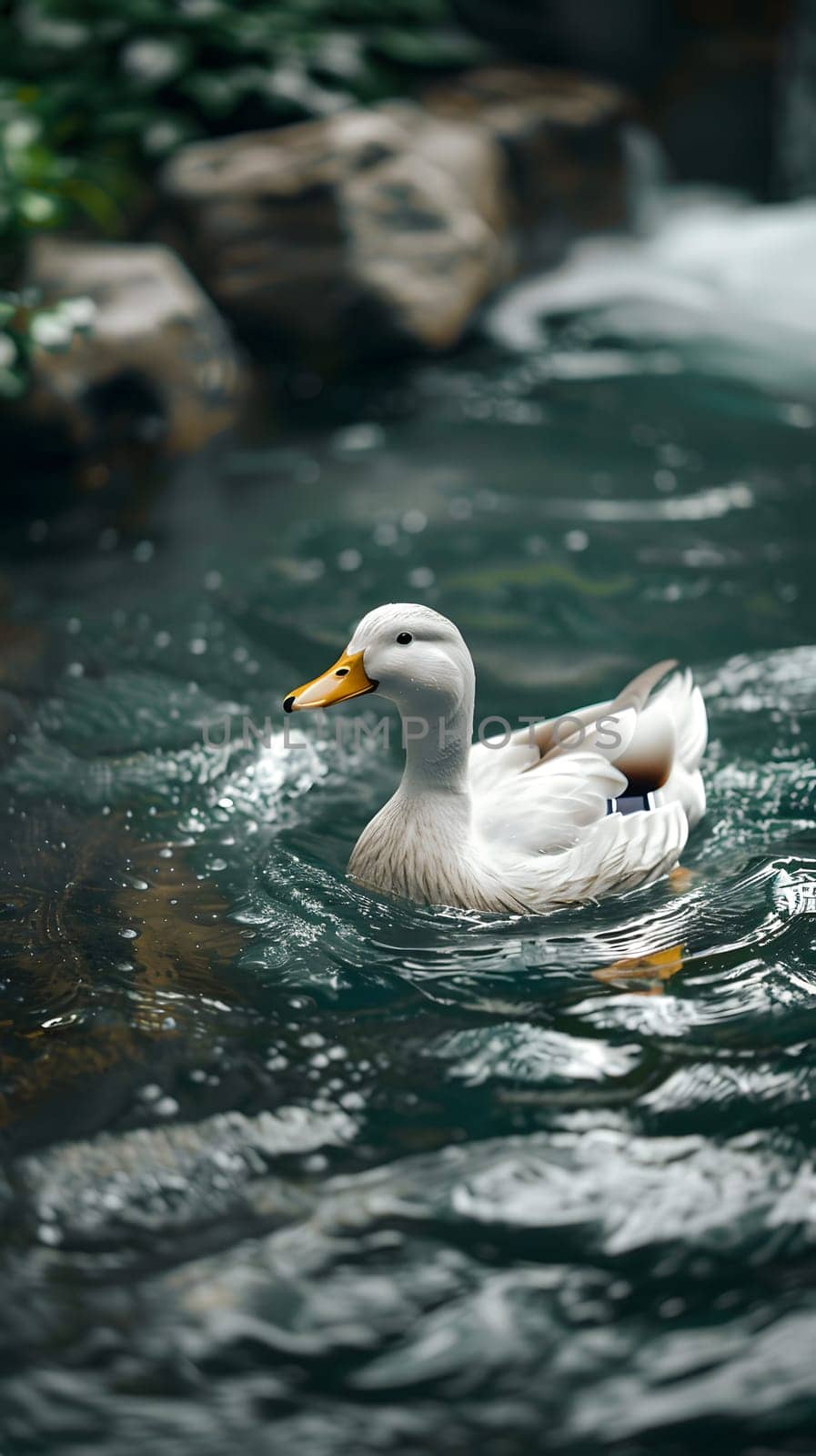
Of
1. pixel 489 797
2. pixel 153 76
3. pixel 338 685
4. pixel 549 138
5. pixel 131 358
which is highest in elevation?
pixel 549 138

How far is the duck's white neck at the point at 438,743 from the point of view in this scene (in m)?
3.05

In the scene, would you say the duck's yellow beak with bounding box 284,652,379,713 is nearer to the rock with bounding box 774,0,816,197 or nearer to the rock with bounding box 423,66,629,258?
the rock with bounding box 423,66,629,258

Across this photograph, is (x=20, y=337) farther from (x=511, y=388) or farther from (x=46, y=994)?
(x=46, y=994)

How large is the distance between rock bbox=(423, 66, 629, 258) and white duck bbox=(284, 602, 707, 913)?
628 centimetres

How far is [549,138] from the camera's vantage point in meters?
8.93

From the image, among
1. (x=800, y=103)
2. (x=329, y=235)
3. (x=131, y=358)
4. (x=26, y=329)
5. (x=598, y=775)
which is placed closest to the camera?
(x=598, y=775)

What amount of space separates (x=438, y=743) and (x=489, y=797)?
315 mm

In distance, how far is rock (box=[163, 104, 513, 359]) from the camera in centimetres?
727

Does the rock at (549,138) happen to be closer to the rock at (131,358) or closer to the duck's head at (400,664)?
the rock at (131,358)

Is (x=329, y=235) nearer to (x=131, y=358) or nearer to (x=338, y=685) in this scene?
(x=131, y=358)

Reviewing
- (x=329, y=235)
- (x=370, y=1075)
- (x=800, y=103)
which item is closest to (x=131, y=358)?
(x=329, y=235)

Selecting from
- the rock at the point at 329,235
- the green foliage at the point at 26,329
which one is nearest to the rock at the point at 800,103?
the rock at the point at 329,235

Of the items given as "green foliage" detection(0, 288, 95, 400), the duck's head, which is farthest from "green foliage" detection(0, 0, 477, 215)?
the duck's head

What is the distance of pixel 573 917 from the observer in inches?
124
